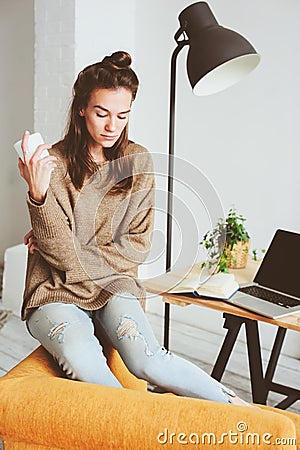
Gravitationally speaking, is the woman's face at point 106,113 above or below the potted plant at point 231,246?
above

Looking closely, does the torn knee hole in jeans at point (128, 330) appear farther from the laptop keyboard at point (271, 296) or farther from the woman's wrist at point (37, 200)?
the laptop keyboard at point (271, 296)

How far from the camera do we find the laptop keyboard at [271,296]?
2.13 meters

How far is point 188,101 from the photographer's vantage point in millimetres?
A: 3479

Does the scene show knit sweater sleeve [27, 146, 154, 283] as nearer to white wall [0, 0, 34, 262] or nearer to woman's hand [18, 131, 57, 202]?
woman's hand [18, 131, 57, 202]

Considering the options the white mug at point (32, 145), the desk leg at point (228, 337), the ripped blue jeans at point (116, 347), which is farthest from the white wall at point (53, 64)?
the ripped blue jeans at point (116, 347)

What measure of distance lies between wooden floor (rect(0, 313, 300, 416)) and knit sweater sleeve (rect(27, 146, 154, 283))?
1.18m

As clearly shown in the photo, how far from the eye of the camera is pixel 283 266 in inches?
90.7

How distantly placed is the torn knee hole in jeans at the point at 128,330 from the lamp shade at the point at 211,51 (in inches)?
31.7

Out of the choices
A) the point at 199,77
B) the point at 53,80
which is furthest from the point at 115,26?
the point at 199,77

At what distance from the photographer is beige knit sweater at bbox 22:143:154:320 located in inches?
69.6

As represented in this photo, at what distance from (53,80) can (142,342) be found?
218 cm

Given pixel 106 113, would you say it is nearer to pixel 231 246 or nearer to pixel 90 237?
pixel 90 237

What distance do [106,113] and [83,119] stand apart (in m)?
0.08

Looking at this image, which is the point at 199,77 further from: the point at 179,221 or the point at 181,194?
the point at 181,194
